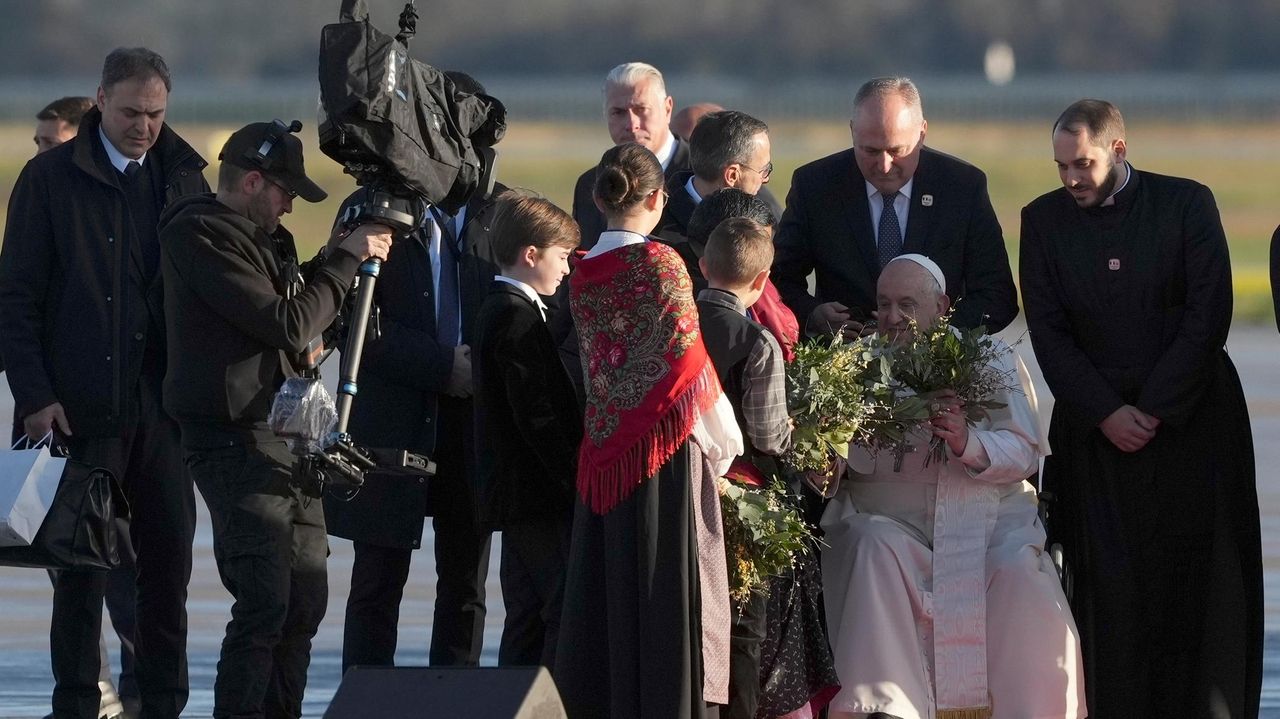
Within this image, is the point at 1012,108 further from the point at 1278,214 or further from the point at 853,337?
the point at 853,337

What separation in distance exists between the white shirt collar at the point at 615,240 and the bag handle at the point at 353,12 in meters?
0.86

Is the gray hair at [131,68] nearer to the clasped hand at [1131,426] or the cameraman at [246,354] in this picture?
the cameraman at [246,354]

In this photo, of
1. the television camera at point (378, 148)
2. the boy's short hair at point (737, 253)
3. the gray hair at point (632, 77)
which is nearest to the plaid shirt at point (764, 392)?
the boy's short hair at point (737, 253)

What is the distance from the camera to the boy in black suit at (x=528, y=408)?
18.0 feet

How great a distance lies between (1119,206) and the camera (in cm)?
625

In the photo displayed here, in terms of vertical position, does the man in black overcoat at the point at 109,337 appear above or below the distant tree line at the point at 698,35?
below

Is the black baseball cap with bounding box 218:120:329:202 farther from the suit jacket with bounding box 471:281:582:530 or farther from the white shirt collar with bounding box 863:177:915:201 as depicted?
the white shirt collar with bounding box 863:177:915:201

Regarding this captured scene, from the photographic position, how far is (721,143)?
6.26 meters

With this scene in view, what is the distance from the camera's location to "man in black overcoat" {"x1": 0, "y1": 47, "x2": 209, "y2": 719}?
20.4 feet

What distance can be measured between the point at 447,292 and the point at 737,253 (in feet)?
4.46

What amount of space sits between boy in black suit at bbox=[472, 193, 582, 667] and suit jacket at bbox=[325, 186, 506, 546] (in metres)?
0.59

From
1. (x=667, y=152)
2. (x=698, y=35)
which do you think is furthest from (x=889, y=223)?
(x=698, y=35)

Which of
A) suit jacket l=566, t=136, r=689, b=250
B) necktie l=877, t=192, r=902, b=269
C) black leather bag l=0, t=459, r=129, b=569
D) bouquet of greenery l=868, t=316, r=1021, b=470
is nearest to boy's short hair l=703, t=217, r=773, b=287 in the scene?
bouquet of greenery l=868, t=316, r=1021, b=470

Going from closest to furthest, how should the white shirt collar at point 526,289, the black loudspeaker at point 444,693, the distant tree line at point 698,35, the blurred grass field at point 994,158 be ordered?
the black loudspeaker at point 444,693, the white shirt collar at point 526,289, the blurred grass field at point 994,158, the distant tree line at point 698,35
